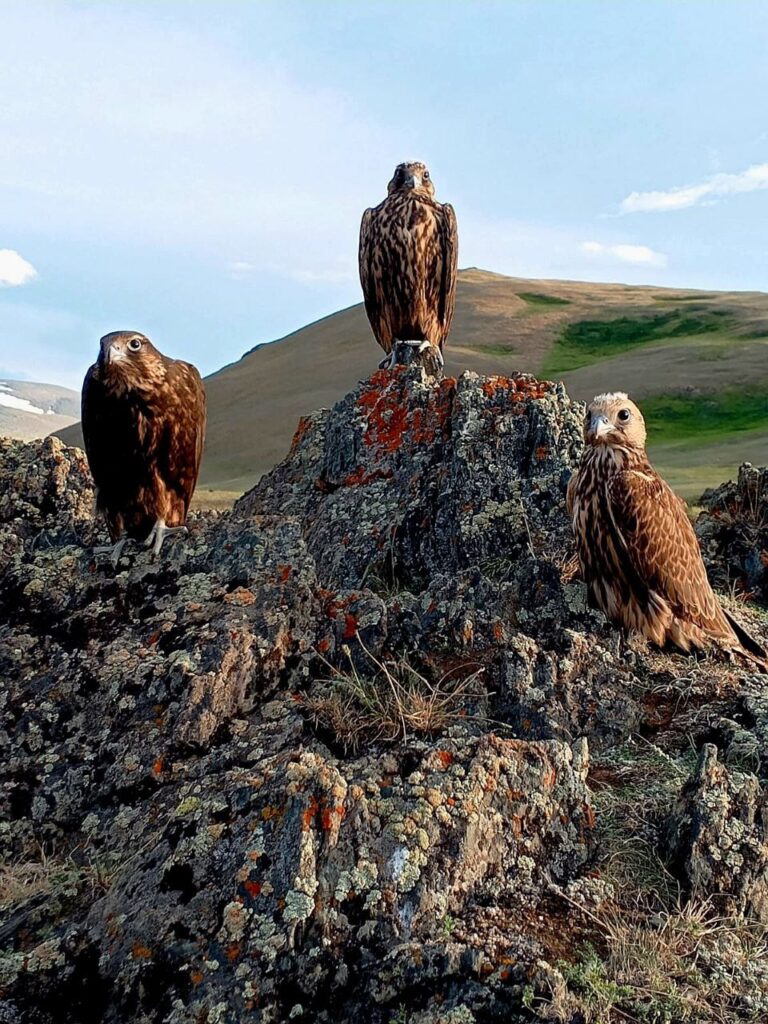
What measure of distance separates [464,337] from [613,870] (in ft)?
210

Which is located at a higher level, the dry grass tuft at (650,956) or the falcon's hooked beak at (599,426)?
the falcon's hooked beak at (599,426)

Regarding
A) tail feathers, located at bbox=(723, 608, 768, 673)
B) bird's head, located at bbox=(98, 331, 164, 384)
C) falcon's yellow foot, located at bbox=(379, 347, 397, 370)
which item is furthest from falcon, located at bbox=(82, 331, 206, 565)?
tail feathers, located at bbox=(723, 608, 768, 673)

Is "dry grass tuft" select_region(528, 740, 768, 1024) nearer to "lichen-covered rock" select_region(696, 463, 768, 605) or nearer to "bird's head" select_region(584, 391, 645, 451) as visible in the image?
"bird's head" select_region(584, 391, 645, 451)

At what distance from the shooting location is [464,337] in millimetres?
64875

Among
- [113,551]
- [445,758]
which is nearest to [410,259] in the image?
[113,551]

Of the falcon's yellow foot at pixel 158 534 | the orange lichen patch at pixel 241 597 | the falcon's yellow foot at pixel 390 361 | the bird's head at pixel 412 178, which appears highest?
the bird's head at pixel 412 178

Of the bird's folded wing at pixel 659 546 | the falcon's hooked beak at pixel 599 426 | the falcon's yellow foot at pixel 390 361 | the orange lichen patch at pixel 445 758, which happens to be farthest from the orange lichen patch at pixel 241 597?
the falcon's yellow foot at pixel 390 361

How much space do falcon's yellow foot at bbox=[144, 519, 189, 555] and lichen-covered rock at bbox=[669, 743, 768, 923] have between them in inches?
117

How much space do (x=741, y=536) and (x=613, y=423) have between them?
2.38m

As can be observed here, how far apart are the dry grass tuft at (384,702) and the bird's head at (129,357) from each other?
233cm

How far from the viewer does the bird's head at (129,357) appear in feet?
16.7

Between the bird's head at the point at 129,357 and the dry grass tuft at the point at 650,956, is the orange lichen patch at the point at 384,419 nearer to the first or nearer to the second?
the bird's head at the point at 129,357

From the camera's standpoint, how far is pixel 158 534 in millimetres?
4973

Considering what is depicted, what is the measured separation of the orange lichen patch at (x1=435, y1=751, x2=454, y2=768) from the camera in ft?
9.37
